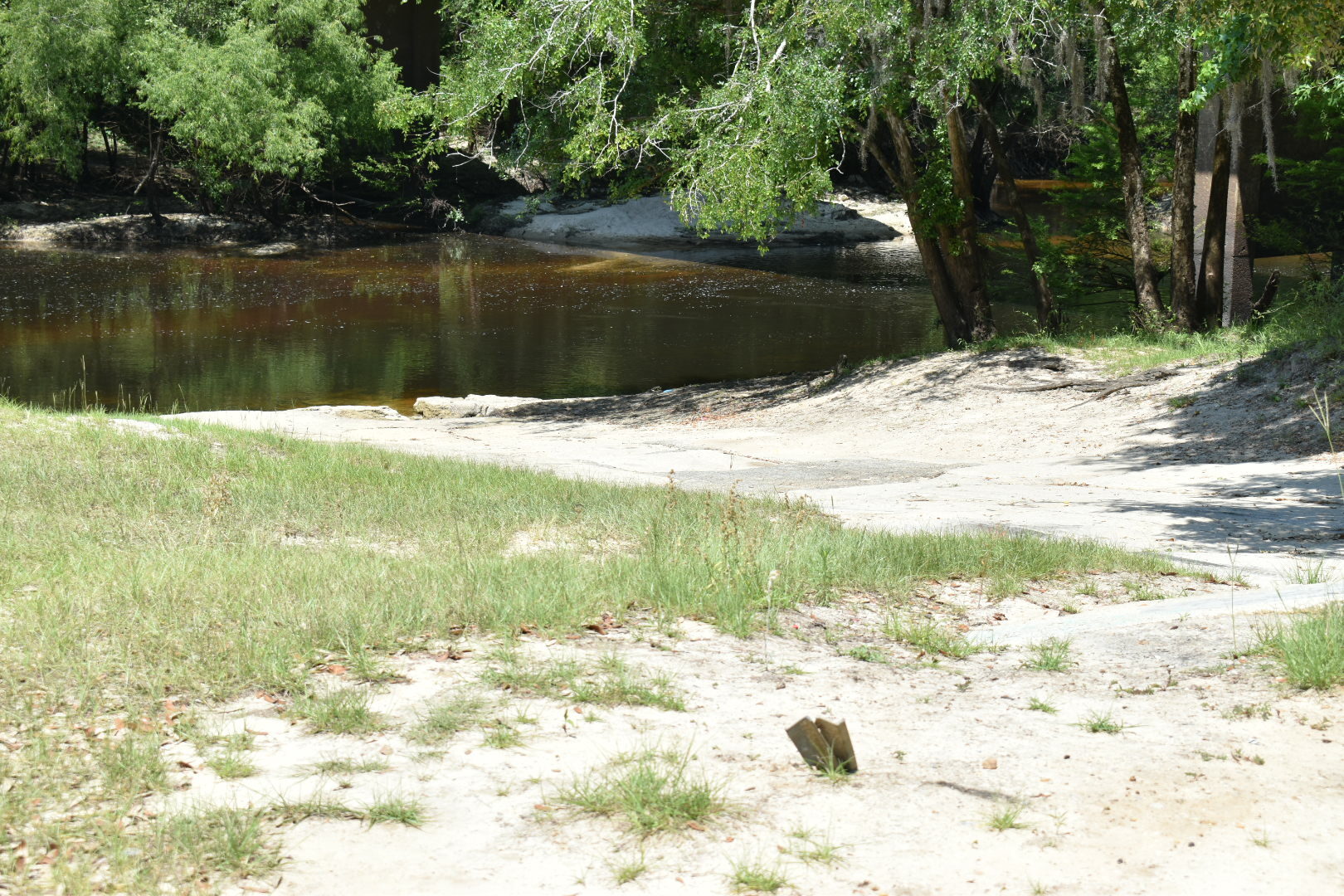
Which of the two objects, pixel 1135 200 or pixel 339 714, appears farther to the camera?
pixel 1135 200

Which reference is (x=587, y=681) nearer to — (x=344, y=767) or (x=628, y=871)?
(x=344, y=767)

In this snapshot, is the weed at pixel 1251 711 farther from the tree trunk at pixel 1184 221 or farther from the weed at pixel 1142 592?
the tree trunk at pixel 1184 221

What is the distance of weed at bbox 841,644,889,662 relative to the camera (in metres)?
5.55

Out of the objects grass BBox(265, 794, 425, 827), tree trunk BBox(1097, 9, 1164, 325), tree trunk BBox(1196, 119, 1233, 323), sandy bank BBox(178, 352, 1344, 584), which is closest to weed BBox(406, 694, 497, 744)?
grass BBox(265, 794, 425, 827)

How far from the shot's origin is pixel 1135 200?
1678 centimetres

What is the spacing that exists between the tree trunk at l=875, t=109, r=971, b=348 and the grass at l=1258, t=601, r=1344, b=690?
13240mm

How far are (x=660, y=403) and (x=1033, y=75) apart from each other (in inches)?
283

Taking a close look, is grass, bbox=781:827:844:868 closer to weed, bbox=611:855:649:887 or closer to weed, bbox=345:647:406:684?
weed, bbox=611:855:649:887

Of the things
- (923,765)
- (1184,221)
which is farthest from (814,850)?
(1184,221)

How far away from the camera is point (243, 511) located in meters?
8.39

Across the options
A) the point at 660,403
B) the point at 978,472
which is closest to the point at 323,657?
the point at 978,472

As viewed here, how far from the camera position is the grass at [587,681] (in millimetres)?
4867

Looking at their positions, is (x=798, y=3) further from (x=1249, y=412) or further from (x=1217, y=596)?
(x=1217, y=596)

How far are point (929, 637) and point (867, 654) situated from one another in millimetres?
A: 419
